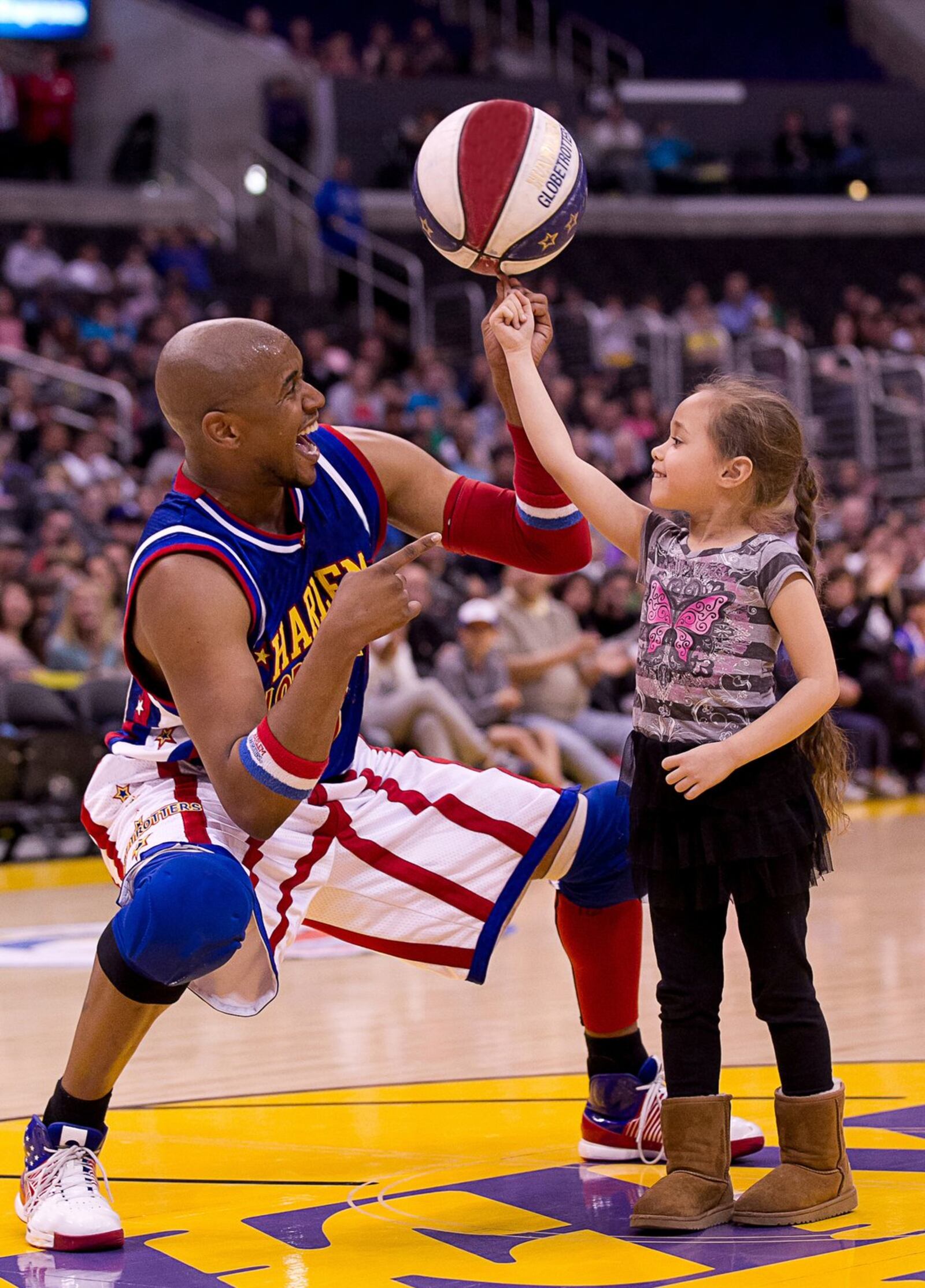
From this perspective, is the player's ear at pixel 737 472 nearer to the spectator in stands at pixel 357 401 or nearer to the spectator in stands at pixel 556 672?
the spectator in stands at pixel 556 672

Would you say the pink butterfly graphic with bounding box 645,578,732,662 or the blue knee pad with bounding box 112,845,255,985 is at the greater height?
the pink butterfly graphic with bounding box 645,578,732,662

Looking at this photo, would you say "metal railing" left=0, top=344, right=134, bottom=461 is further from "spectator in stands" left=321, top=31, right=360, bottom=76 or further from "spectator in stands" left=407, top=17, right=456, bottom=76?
"spectator in stands" left=407, top=17, right=456, bottom=76

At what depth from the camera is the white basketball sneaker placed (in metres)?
A: 3.05

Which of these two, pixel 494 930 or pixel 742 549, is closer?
pixel 742 549


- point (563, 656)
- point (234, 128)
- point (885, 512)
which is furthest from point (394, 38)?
point (563, 656)

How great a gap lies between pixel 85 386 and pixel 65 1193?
37.0 feet

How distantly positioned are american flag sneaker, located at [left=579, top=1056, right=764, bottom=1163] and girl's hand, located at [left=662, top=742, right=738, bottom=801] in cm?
80

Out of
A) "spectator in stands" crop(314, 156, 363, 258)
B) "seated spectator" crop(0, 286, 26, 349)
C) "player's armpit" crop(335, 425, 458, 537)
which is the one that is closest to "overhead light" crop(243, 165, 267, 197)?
"spectator in stands" crop(314, 156, 363, 258)

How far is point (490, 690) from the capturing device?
381 inches

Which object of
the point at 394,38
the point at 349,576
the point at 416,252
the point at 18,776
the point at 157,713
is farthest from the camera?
the point at 394,38

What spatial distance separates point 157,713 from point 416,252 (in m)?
15.4

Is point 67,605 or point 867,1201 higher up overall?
point 67,605

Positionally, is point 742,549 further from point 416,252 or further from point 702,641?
→ point 416,252

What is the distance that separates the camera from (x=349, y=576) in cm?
303
